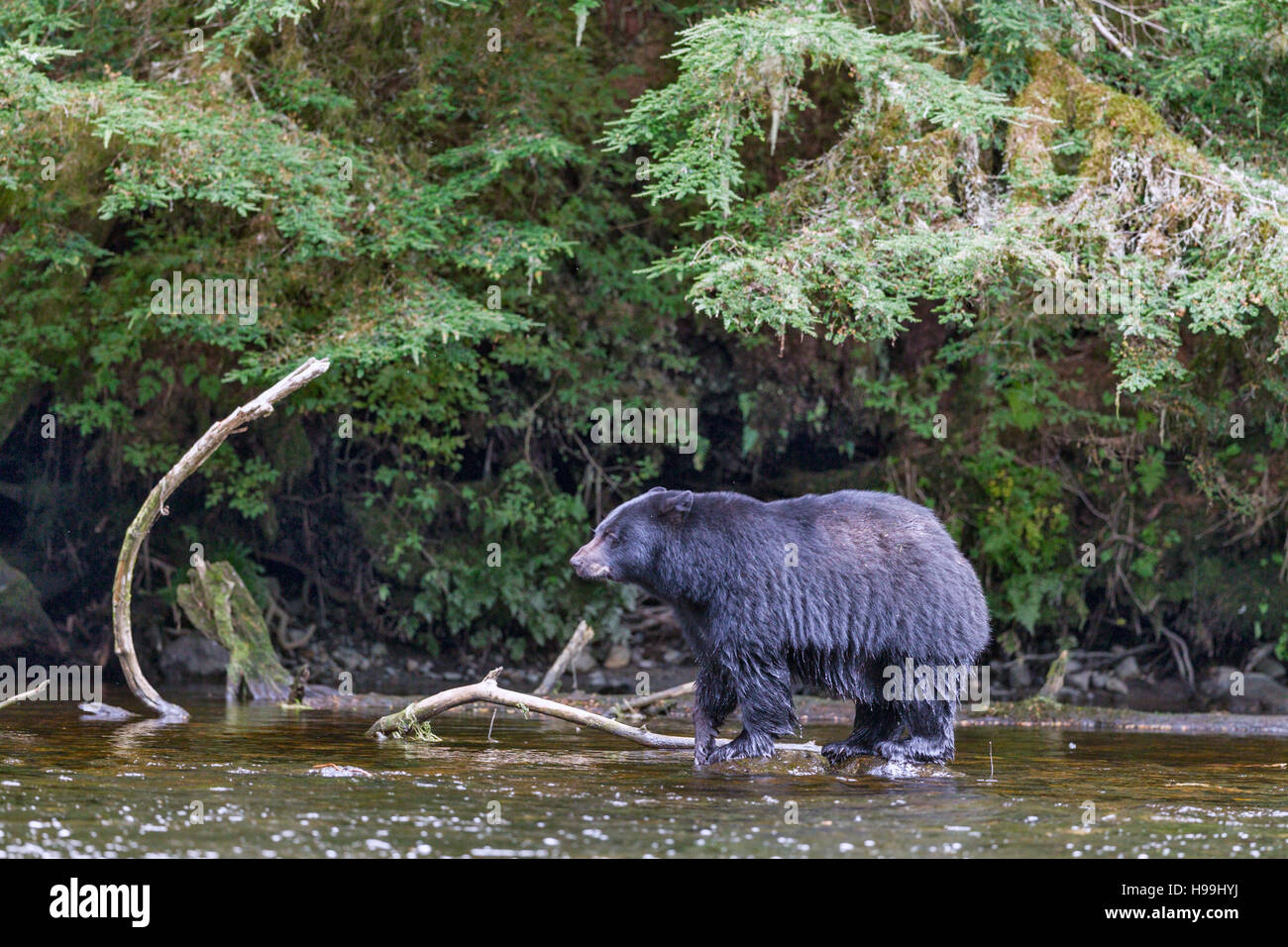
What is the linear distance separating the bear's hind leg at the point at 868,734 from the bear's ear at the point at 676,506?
5.10 ft

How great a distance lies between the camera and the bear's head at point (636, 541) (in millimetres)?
7711

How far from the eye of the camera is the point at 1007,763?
25.5ft

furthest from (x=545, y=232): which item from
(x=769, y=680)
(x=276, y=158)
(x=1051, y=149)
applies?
(x=769, y=680)

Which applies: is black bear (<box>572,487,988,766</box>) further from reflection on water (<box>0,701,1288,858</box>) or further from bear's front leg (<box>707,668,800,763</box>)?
reflection on water (<box>0,701,1288,858</box>)

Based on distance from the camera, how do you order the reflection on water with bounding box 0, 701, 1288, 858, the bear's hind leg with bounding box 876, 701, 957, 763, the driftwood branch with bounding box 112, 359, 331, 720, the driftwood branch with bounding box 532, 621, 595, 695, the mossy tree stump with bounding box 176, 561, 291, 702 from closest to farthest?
the reflection on water with bounding box 0, 701, 1288, 858
the bear's hind leg with bounding box 876, 701, 957, 763
the driftwood branch with bounding box 112, 359, 331, 720
the driftwood branch with bounding box 532, 621, 595, 695
the mossy tree stump with bounding box 176, 561, 291, 702

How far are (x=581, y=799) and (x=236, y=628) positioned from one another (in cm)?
665

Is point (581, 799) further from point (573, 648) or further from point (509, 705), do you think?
point (573, 648)

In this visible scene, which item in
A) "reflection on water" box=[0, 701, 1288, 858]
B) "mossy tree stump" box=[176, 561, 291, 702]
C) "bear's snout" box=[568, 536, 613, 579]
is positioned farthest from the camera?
"mossy tree stump" box=[176, 561, 291, 702]

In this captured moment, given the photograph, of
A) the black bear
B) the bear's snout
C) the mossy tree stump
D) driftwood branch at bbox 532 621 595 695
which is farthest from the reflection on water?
the mossy tree stump

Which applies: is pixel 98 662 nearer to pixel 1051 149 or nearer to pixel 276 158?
pixel 276 158

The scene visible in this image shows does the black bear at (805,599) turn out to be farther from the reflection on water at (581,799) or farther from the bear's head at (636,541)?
the reflection on water at (581,799)

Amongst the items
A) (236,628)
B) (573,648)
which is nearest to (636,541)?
(573,648)

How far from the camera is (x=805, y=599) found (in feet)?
24.8

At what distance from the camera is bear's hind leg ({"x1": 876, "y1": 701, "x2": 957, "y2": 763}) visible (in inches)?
296
